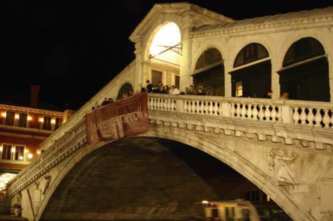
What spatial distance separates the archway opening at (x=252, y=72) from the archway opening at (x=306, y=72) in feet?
3.10

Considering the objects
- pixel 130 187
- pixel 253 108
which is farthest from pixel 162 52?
pixel 253 108

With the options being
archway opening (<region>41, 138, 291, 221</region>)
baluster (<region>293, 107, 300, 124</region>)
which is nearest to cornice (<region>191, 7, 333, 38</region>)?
baluster (<region>293, 107, 300, 124</region>)

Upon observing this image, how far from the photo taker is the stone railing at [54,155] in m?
22.9

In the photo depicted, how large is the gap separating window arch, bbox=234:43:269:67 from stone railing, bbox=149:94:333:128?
322 cm

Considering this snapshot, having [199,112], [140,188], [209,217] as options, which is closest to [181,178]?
[140,188]

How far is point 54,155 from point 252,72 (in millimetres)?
12415

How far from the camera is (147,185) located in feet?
89.9

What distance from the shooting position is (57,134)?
31.2m

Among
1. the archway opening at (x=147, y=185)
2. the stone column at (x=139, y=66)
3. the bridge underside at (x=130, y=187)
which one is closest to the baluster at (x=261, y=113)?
the archway opening at (x=147, y=185)

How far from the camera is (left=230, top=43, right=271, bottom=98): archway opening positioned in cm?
1811

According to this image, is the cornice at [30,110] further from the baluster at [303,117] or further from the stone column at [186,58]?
the baluster at [303,117]

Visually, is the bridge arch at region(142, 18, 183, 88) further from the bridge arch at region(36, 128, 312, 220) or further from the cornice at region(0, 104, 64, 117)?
the cornice at region(0, 104, 64, 117)

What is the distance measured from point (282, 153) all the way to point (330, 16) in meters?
4.90

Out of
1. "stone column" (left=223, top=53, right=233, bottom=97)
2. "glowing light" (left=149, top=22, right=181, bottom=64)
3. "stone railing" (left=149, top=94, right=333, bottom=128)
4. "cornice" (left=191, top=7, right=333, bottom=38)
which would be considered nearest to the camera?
"stone railing" (left=149, top=94, right=333, bottom=128)
